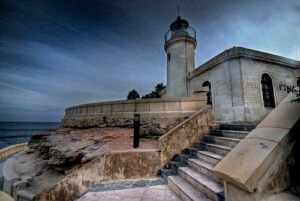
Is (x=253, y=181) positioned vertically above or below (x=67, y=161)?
above

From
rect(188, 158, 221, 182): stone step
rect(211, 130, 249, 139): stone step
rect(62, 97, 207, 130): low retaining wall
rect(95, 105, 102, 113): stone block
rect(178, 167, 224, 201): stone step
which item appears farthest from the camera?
rect(95, 105, 102, 113): stone block

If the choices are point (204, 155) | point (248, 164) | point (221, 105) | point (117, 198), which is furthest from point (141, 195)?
point (221, 105)

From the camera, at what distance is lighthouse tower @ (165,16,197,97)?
39.2 feet

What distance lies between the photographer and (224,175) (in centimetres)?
184

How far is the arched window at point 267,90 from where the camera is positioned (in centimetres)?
850

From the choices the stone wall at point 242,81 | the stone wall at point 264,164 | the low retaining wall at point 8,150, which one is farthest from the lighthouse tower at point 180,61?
the low retaining wall at point 8,150

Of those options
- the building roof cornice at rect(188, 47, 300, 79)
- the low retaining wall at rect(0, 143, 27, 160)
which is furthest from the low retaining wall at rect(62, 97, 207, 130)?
the low retaining wall at rect(0, 143, 27, 160)

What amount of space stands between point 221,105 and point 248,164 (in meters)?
7.55

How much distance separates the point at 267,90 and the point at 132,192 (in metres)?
9.54

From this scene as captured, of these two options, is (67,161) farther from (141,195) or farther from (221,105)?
(221,105)

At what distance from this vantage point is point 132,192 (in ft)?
11.1

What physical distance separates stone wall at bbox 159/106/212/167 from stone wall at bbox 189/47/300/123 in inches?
133

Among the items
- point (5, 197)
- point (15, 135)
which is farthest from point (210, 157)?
point (15, 135)

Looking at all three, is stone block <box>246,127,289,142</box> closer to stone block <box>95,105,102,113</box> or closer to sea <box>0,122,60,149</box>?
stone block <box>95,105,102,113</box>
